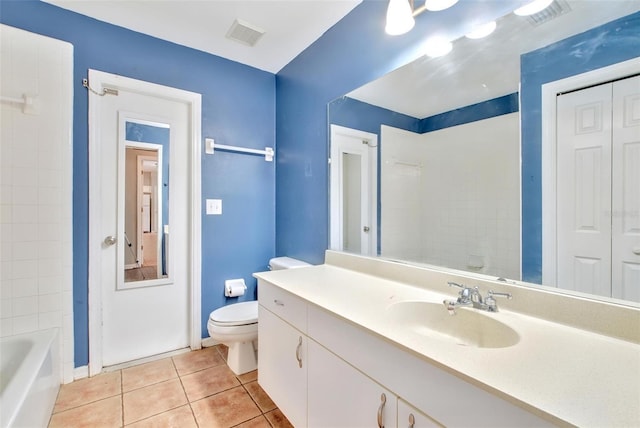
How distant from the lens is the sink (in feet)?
3.22

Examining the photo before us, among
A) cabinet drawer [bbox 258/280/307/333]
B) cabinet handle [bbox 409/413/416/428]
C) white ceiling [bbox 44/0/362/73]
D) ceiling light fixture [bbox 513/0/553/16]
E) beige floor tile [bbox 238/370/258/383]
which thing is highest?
white ceiling [bbox 44/0/362/73]

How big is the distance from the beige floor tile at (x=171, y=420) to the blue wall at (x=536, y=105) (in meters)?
1.75

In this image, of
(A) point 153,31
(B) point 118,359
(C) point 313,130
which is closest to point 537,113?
(C) point 313,130

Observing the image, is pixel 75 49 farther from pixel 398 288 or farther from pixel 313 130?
pixel 398 288

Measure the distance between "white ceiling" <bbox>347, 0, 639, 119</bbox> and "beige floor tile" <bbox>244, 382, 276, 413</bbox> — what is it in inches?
71.4

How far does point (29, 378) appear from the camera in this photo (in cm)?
125

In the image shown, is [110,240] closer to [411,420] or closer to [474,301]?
[411,420]

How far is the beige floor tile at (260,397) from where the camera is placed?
1648 mm

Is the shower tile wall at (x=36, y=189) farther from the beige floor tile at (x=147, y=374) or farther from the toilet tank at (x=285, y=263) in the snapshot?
the toilet tank at (x=285, y=263)

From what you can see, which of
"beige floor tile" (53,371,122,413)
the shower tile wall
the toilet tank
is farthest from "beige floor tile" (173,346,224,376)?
the toilet tank

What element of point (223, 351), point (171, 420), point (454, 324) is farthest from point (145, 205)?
point (454, 324)

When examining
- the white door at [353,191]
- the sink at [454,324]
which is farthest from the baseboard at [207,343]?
the sink at [454,324]

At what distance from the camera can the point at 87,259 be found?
6.30 ft

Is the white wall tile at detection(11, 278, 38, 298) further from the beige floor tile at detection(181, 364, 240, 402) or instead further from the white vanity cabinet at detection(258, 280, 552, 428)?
the white vanity cabinet at detection(258, 280, 552, 428)
